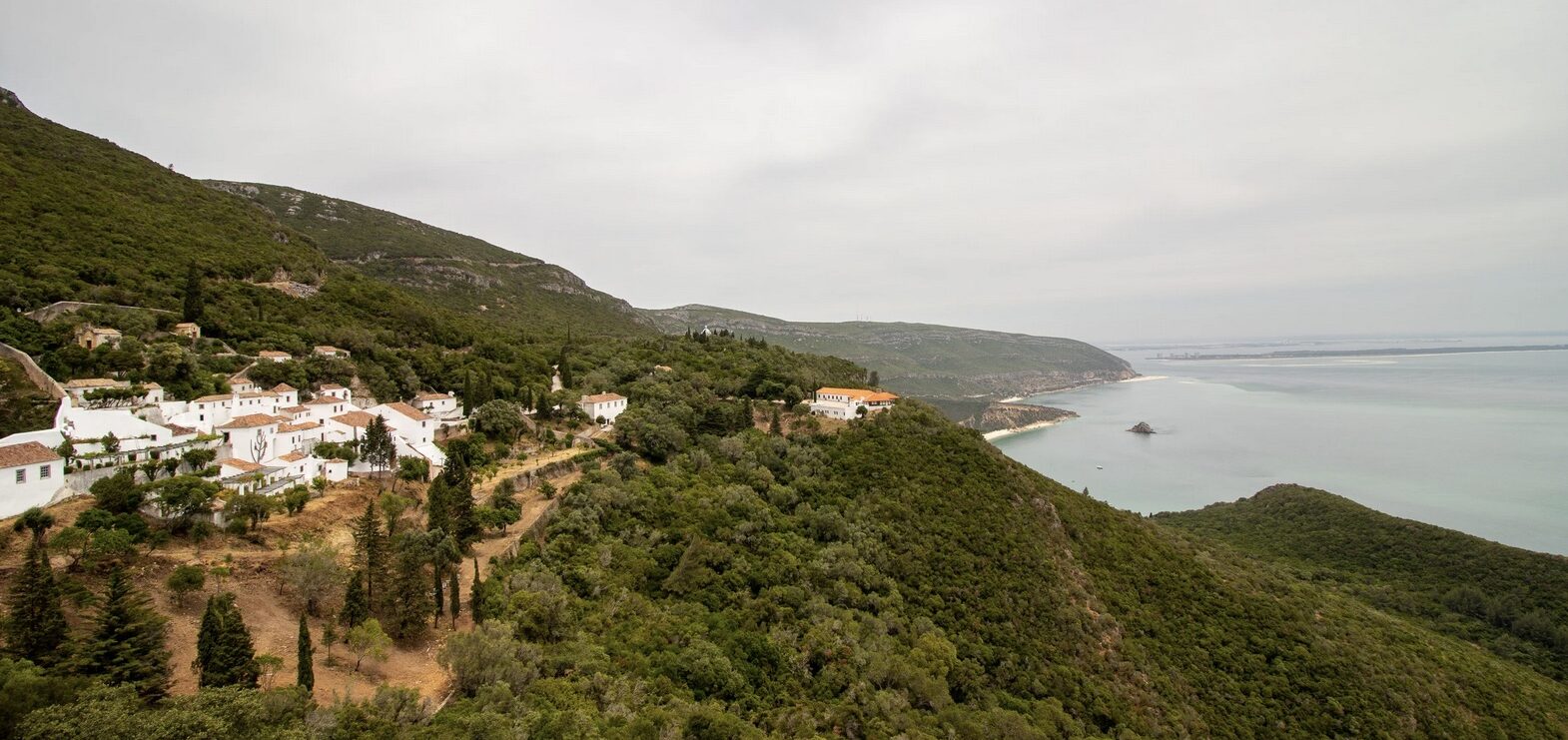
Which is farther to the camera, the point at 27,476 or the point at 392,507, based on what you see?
the point at 392,507

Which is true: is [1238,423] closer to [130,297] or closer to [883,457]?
[883,457]

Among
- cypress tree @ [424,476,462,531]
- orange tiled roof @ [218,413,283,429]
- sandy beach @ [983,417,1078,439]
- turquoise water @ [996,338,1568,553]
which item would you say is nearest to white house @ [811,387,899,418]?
cypress tree @ [424,476,462,531]

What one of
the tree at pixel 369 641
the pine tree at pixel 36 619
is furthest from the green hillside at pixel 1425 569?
the pine tree at pixel 36 619

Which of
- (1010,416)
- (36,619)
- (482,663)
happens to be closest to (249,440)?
(36,619)

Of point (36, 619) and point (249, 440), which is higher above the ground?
point (249, 440)

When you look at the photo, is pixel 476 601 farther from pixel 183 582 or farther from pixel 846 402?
pixel 846 402

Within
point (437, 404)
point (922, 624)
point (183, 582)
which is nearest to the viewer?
point (183, 582)
